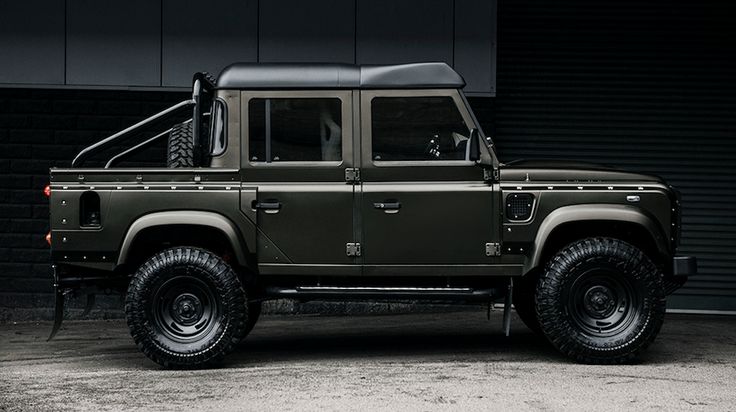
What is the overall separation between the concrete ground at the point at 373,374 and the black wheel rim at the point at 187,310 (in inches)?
11.9

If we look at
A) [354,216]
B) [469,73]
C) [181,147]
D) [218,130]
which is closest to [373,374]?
[354,216]

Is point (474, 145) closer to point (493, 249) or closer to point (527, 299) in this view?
point (493, 249)

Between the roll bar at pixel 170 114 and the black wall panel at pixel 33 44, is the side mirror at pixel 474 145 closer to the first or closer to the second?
the roll bar at pixel 170 114

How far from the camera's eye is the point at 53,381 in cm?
736

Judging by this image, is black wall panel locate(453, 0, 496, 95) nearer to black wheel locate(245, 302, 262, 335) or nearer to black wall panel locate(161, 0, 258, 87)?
black wall panel locate(161, 0, 258, 87)

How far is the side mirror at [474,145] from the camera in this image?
7703 mm

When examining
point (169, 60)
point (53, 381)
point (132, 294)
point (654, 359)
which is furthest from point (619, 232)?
point (169, 60)

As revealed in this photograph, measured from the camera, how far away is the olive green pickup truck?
7.72m

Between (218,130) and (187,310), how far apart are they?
1415 mm

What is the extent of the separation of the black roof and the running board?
157cm

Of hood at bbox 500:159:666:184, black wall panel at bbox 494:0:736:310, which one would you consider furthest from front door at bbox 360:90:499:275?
black wall panel at bbox 494:0:736:310

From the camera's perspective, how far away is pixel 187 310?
7.77 meters

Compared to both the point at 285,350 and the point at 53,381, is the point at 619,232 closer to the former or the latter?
the point at 285,350

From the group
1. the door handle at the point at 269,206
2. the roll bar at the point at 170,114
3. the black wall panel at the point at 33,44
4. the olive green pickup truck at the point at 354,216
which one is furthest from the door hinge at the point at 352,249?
the black wall panel at the point at 33,44
